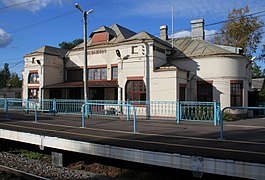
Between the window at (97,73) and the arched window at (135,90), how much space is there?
4.66 m

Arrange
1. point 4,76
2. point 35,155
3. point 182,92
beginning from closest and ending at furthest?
point 35,155
point 182,92
point 4,76

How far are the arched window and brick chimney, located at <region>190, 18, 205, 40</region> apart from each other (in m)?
10.6

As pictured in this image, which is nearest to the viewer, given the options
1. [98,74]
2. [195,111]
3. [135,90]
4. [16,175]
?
[16,175]

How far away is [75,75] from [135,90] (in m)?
9.73

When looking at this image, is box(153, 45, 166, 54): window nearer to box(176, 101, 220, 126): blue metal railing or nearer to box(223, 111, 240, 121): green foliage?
box(176, 101, 220, 126): blue metal railing

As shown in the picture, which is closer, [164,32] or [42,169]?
[42,169]

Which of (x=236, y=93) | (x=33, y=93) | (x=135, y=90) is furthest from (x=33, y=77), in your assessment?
(x=236, y=93)

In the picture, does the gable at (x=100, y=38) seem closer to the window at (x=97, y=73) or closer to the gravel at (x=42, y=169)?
the window at (x=97, y=73)

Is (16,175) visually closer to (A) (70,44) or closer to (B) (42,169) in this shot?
(B) (42,169)

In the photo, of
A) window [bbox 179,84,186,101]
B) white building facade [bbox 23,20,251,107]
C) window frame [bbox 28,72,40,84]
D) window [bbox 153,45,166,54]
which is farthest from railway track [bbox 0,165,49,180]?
window frame [bbox 28,72,40,84]

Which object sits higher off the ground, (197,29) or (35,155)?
(197,29)

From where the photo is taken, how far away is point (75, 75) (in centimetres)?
2747

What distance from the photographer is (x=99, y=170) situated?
8234 mm

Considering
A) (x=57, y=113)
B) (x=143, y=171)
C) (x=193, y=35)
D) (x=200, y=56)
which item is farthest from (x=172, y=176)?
(x=193, y=35)
